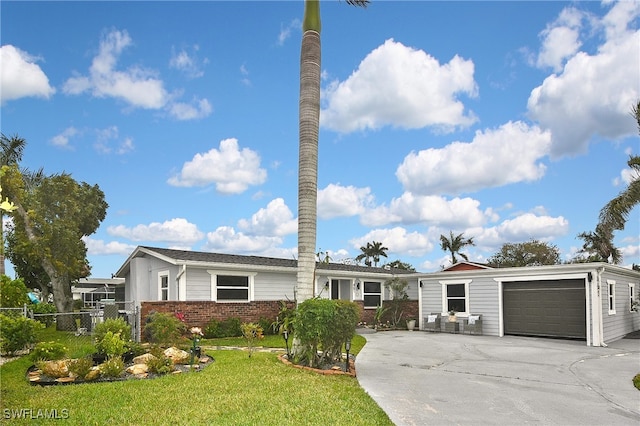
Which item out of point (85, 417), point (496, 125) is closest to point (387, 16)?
point (496, 125)

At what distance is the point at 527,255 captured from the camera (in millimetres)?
47000

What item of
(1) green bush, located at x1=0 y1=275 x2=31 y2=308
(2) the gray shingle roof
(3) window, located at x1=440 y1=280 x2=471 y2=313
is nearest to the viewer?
(1) green bush, located at x1=0 y1=275 x2=31 y2=308

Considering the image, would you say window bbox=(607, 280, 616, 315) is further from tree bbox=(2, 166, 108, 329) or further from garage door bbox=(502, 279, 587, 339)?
tree bbox=(2, 166, 108, 329)

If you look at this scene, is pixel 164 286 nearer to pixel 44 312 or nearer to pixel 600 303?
pixel 44 312

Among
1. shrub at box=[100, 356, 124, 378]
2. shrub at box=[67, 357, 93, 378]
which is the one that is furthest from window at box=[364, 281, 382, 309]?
shrub at box=[67, 357, 93, 378]

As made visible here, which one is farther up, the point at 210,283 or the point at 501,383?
the point at 210,283

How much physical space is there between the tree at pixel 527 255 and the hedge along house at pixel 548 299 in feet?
75.6

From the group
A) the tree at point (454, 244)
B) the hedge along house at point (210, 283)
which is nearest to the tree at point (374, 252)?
the tree at point (454, 244)

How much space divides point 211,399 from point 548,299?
612 inches

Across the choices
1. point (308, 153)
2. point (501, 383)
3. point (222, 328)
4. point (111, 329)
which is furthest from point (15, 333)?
point (501, 383)

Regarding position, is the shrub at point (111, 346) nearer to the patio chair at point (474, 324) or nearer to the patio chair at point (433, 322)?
the patio chair at point (474, 324)

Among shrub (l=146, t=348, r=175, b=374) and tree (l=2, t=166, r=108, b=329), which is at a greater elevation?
tree (l=2, t=166, r=108, b=329)

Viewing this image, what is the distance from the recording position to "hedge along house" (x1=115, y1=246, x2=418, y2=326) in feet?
58.6

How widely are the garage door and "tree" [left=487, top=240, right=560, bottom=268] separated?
25.6 m
